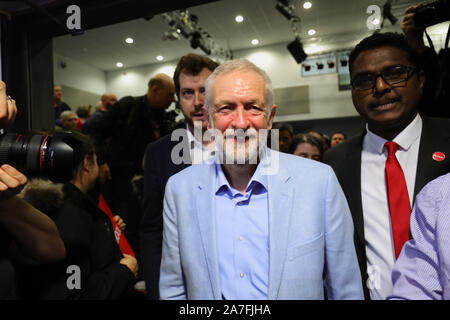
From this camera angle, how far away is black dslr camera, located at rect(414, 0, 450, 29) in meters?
1.12

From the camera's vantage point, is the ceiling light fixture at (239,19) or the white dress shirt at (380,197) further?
the ceiling light fixture at (239,19)

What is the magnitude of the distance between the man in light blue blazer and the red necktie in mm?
251

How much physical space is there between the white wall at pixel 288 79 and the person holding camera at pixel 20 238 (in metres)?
5.86

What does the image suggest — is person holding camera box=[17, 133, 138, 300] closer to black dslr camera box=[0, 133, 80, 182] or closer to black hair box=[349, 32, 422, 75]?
black dslr camera box=[0, 133, 80, 182]

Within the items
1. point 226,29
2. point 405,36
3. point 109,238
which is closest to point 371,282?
point 405,36

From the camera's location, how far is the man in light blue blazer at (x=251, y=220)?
0.92m

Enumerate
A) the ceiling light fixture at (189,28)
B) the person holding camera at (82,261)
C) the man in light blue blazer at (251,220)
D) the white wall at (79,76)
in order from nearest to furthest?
the man in light blue blazer at (251,220)
the person holding camera at (82,261)
the ceiling light fixture at (189,28)
the white wall at (79,76)

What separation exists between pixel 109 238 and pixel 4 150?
0.67m

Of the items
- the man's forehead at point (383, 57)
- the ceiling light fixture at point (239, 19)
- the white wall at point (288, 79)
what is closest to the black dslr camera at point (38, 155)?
the man's forehead at point (383, 57)

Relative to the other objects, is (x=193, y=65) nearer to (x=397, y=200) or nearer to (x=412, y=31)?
(x=412, y=31)

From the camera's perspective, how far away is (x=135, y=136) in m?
2.37

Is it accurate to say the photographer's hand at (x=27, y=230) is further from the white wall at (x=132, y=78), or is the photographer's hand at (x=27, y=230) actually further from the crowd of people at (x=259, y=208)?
the white wall at (x=132, y=78)

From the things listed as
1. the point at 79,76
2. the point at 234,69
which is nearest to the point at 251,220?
the point at 234,69
